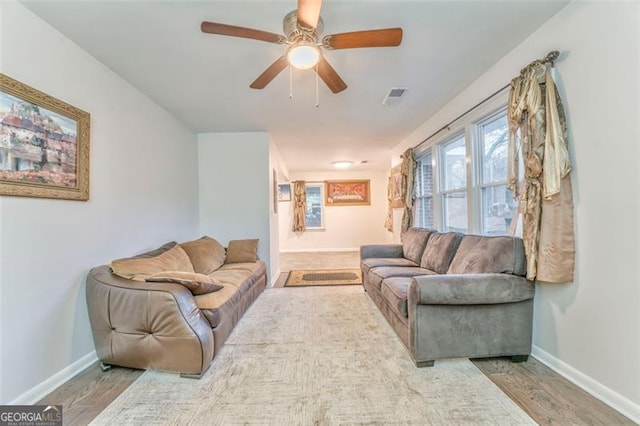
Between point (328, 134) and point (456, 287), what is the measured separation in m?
3.28

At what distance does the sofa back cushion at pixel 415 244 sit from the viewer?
358 centimetres

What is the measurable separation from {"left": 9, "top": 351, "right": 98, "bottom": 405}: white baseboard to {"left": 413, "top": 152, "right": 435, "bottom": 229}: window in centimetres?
420

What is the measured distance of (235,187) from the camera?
4445mm

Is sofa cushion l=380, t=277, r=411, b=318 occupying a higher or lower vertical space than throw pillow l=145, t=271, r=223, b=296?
lower

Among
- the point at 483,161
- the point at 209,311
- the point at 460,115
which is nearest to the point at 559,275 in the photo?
the point at 483,161

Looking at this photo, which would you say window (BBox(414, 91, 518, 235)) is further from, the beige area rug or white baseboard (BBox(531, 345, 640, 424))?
the beige area rug

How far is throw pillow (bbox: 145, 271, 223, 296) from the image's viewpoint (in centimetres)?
203

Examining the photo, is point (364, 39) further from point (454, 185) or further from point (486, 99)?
point (454, 185)

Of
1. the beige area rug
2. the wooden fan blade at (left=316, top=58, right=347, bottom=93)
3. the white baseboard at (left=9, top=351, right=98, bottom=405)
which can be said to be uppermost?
the wooden fan blade at (left=316, top=58, right=347, bottom=93)

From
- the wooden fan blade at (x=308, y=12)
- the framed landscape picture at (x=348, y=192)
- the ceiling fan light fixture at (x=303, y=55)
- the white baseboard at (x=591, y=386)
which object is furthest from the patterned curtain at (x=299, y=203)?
the wooden fan blade at (x=308, y=12)

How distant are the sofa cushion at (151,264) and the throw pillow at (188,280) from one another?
0.14 meters

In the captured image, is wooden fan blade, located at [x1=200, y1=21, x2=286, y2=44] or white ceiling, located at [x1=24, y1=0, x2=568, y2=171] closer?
wooden fan blade, located at [x1=200, y1=21, x2=286, y2=44]

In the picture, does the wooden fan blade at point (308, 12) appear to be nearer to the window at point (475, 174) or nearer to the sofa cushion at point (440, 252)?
the window at point (475, 174)

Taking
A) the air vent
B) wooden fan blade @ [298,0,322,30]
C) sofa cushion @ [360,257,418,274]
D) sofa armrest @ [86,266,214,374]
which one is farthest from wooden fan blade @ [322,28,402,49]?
sofa cushion @ [360,257,418,274]
